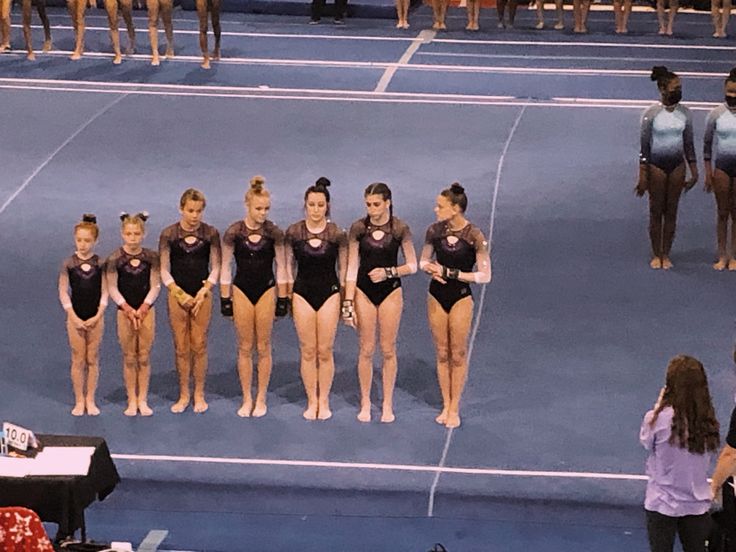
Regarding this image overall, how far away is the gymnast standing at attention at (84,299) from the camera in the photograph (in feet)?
29.1

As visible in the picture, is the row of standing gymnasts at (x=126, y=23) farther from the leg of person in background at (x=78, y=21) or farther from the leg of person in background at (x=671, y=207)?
the leg of person in background at (x=671, y=207)

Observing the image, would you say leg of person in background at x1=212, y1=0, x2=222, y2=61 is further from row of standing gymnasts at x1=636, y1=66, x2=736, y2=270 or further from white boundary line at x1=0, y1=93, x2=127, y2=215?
row of standing gymnasts at x1=636, y1=66, x2=736, y2=270

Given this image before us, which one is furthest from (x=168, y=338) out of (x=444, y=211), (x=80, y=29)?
(x=80, y=29)

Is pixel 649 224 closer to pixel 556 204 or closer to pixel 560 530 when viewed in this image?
pixel 556 204

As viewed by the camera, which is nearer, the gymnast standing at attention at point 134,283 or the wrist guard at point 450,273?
the wrist guard at point 450,273

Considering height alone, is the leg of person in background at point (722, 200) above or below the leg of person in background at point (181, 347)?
above

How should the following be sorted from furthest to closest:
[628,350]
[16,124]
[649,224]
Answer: [16,124]
[649,224]
[628,350]

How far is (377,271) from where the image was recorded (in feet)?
29.0

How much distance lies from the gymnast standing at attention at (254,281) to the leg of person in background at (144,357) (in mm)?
440

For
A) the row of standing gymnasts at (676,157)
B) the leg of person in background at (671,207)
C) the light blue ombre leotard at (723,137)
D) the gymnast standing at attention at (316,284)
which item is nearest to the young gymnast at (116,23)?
the row of standing gymnasts at (676,157)

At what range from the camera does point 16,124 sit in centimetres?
1473

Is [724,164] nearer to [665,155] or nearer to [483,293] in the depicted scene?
[665,155]

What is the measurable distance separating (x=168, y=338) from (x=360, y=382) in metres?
1.77

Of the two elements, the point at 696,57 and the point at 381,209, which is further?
the point at 696,57
